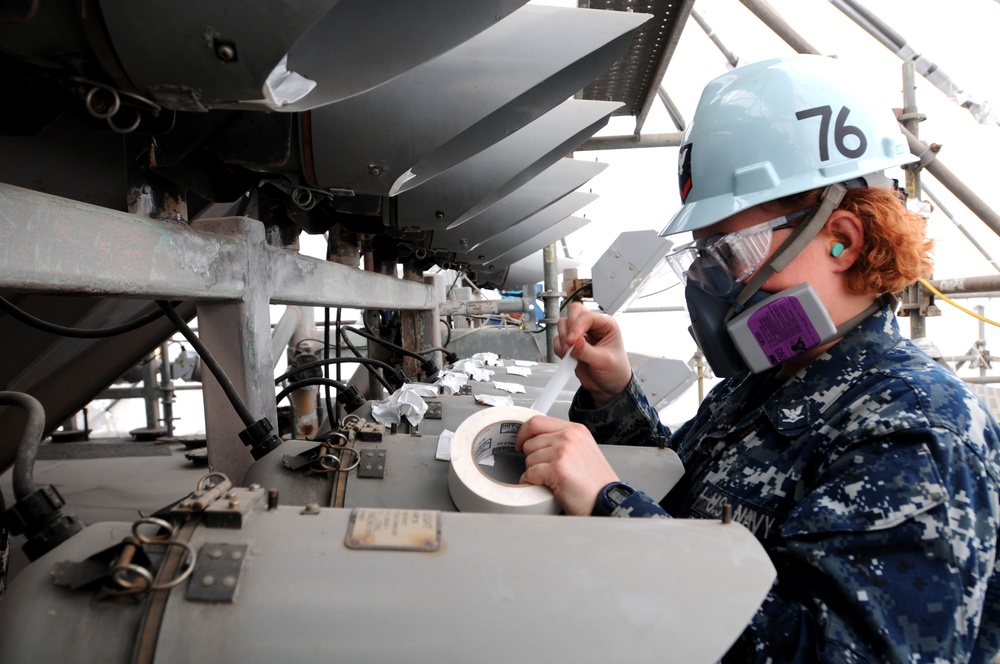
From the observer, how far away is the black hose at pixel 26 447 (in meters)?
0.61

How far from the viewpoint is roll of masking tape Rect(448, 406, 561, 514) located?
82cm

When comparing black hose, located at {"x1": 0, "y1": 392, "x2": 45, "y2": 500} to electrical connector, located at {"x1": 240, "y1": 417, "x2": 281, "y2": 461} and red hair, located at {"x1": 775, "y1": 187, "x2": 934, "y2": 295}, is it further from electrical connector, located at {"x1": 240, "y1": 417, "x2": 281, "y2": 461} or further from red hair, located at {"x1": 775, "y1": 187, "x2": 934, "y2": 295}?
red hair, located at {"x1": 775, "y1": 187, "x2": 934, "y2": 295}

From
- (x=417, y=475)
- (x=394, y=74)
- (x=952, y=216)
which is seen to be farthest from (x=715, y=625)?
(x=952, y=216)

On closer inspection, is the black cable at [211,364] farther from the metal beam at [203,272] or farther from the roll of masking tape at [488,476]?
the roll of masking tape at [488,476]

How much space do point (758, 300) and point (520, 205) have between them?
1802mm

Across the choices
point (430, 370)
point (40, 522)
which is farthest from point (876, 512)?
point (430, 370)


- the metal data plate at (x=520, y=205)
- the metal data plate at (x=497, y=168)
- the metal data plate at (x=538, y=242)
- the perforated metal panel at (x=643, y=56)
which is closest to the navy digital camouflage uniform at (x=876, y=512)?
the metal data plate at (x=497, y=168)

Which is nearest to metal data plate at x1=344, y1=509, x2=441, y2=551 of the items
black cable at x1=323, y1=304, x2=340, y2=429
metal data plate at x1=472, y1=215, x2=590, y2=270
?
black cable at x1=323, y1=304, x2=340, y2=429

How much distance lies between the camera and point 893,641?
623mm

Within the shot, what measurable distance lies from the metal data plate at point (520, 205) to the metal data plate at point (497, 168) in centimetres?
62

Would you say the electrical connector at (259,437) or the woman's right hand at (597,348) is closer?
→ the electrical connector at (259,437)

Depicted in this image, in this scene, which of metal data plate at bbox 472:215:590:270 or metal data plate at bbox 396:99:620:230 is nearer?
metal data plate at bbox 396:99:620:230

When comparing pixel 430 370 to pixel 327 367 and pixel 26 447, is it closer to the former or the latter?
pixel 327 367

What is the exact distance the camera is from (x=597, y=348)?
4.19 feet
